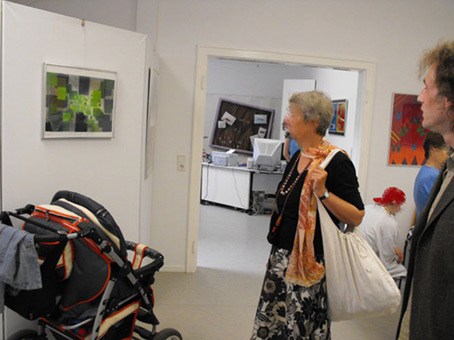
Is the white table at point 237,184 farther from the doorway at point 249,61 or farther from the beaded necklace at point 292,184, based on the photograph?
the beaded necklace at point 292,184

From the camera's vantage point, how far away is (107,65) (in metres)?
3.08

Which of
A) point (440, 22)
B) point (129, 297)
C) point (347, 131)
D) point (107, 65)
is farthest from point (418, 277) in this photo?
point (347, 131)

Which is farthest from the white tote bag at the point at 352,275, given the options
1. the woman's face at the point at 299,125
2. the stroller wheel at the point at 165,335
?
the stroller wheel at the point at 165,335

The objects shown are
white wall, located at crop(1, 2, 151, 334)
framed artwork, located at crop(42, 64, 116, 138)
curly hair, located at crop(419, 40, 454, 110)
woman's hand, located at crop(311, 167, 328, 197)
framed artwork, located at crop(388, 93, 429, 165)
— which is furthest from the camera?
framed artwork, located at crop(388, 93, 429, 165)

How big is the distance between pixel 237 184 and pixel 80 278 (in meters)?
5.79

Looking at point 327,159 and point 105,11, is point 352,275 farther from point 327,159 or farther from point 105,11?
point 105,11

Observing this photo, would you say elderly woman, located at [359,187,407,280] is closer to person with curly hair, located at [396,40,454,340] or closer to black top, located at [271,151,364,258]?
black top, located at [271,151,364,258]

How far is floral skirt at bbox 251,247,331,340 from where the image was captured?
2.12m

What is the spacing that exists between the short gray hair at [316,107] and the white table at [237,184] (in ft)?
17.8

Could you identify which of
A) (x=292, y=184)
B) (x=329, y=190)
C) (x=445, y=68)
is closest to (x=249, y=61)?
(x=292, y=184)

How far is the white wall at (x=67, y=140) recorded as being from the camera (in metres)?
2.50

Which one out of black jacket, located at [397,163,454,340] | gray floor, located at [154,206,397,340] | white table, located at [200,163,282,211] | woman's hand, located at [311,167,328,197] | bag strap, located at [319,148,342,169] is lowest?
gray floor, located at [154,206,397,340]

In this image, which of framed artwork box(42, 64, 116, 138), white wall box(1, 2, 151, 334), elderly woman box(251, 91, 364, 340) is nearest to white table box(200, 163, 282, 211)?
white wall box(1, 2, 151, 334)

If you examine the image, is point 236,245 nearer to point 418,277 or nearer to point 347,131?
point 347,131
